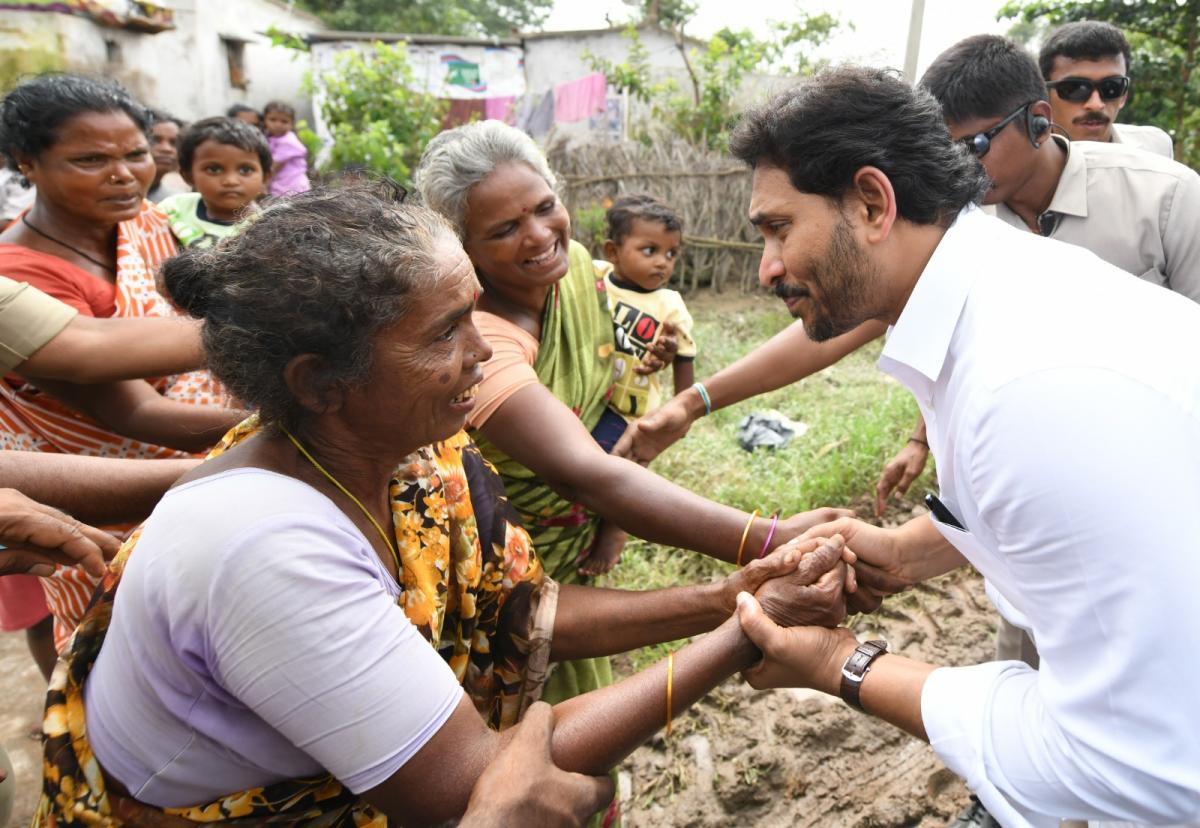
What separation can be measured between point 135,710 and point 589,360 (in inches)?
66.0

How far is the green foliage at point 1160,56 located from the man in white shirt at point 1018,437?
8064mm

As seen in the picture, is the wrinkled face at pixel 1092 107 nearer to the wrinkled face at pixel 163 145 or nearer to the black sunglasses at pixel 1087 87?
the black sunglasses at pixel 1087 87

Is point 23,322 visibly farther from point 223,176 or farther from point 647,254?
point 647,254

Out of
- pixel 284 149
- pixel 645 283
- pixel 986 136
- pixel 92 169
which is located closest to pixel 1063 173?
pixel 986 136

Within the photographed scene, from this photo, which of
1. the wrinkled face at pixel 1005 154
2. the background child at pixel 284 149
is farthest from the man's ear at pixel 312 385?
the background child at pixel 284 149

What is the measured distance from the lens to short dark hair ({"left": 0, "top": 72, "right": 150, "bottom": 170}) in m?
2.65

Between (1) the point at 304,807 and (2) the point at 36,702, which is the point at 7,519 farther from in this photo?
(2) the point at 36,702

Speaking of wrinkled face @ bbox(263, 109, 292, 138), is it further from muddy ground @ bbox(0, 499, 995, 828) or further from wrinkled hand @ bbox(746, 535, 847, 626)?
wrinkled hand @ bbox(746, 535, 847, 626)

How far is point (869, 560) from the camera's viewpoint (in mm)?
2393

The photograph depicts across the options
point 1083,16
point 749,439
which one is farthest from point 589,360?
point 1083,16

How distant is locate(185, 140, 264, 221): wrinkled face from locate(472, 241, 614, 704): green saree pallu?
220 cm

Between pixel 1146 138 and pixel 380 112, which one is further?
pixel 380 112

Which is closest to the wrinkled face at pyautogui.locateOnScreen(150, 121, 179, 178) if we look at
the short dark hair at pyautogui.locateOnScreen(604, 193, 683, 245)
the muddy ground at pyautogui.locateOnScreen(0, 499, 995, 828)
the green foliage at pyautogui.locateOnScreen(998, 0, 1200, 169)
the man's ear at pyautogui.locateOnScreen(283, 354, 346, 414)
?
the short dark hair at pyautogui.locateOnScreen(604, 193, 683, 245)

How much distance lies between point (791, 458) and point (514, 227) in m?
3.34
